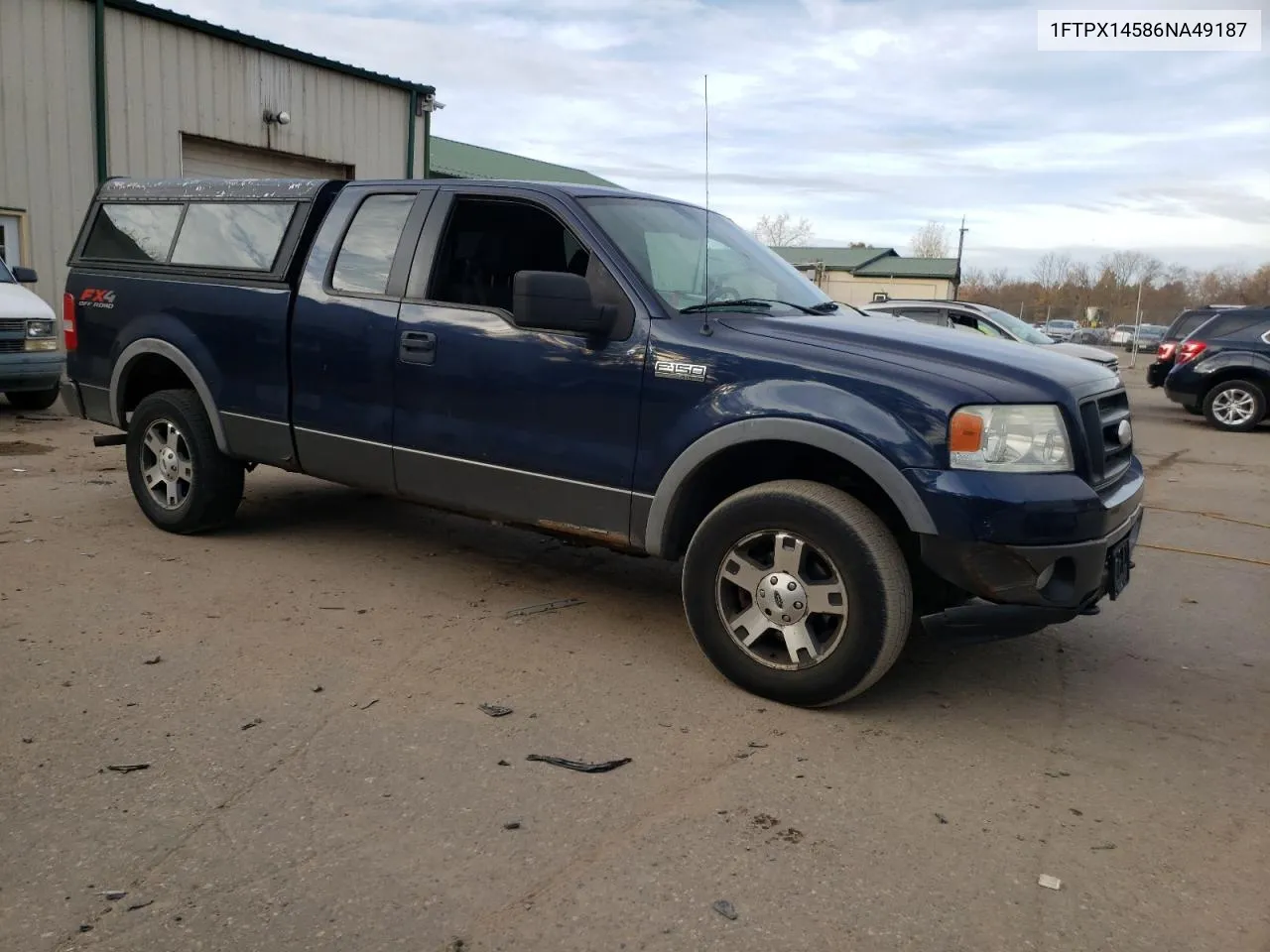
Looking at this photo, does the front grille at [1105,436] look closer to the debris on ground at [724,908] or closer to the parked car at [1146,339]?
the debris on ground at [724,908]

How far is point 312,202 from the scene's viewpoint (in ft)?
17.9

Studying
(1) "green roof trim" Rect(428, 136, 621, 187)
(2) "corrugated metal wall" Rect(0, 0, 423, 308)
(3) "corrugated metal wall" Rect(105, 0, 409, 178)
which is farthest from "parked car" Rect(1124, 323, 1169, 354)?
(2) "corrugated metal wall" Rect(0, 0, 423, 308)

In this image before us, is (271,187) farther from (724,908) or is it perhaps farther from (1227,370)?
(1227,370)

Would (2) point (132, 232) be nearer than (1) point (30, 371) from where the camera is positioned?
Yes

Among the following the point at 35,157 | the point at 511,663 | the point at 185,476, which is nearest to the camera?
the point at 511,663

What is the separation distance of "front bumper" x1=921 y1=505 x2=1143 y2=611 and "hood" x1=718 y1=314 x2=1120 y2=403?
526 millimetres

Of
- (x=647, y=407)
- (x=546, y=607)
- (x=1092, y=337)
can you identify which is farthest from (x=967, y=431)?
(x=1092, y=337)

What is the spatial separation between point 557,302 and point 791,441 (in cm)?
109

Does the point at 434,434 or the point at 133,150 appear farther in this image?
the point at 133,150

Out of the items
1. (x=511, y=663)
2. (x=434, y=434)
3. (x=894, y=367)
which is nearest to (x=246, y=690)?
(x=511, y=663)

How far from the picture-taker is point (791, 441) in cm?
389

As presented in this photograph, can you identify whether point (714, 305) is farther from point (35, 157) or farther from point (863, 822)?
point (35, 157)

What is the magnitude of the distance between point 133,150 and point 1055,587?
14793 millimetres

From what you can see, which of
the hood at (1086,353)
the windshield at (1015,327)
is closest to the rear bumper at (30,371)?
the windshield at (1015,327)
